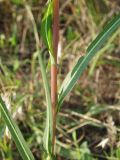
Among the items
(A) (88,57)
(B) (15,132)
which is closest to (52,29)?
(A) (88,57)

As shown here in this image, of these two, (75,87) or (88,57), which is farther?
(75,87)

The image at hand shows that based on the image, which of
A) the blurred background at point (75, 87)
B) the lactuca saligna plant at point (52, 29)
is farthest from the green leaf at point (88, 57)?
the blurred background at point (75, 87)

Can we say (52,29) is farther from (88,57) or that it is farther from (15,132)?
(15,132)

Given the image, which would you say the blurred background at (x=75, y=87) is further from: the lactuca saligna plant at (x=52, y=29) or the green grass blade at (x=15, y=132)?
the lactuca saligna plant at (x=52, y=29)

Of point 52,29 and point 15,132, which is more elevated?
point 52,29

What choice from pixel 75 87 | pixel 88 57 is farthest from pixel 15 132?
→ pixel 75 87

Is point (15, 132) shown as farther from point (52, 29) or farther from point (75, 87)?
point (75, 87)

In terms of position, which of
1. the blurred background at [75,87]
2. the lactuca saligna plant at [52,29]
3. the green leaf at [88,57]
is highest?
the lactuca saligna plant at [52,29]
